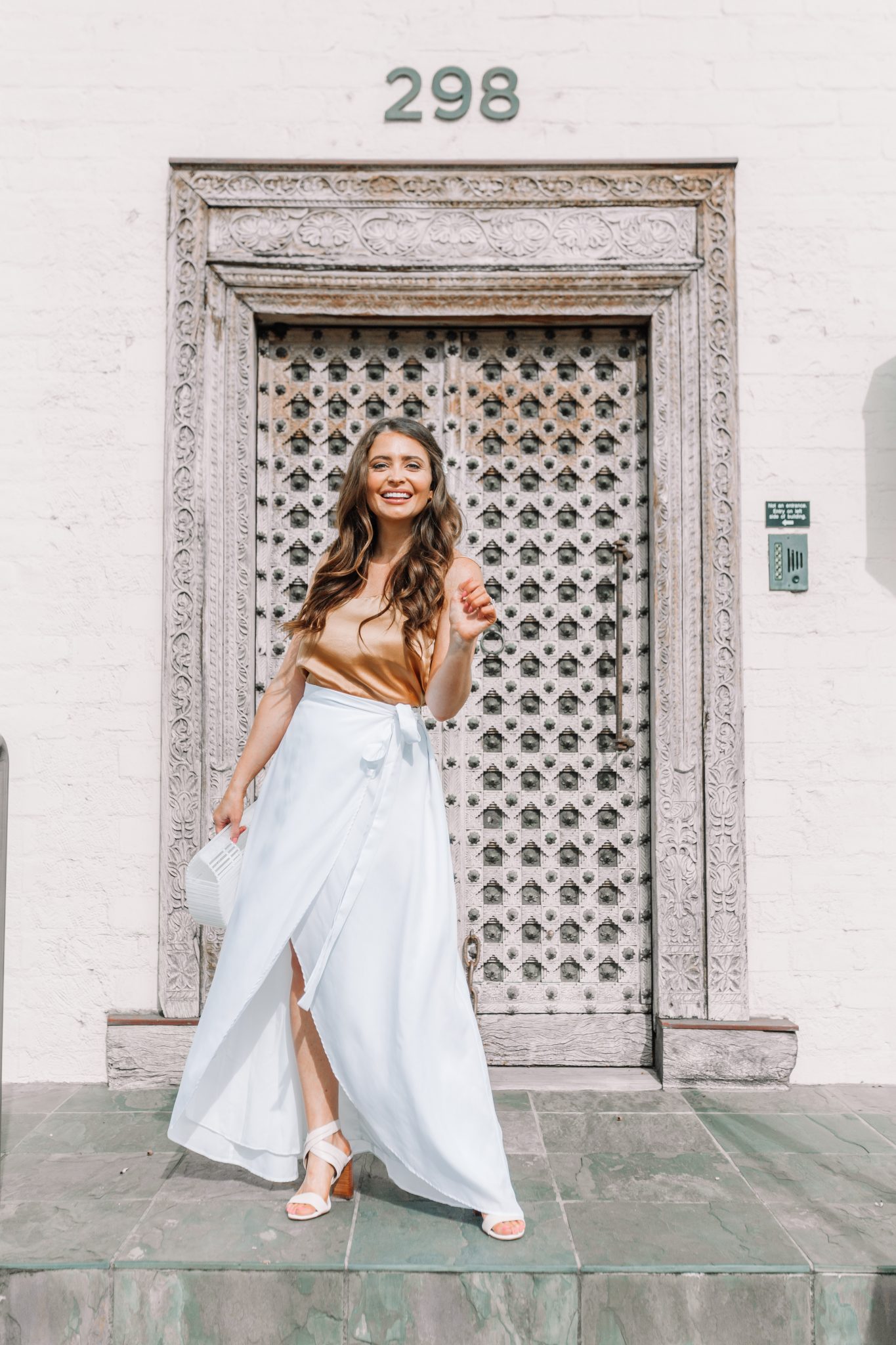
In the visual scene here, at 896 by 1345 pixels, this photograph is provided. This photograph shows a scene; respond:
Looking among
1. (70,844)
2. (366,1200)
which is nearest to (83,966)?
(70,844)

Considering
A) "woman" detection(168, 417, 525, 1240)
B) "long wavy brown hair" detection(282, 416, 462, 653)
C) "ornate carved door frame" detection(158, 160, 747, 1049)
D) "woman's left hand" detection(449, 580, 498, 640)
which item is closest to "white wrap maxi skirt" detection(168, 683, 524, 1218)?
"woman" detection(168, 417, 525, 1240)

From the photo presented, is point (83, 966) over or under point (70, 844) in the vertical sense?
under

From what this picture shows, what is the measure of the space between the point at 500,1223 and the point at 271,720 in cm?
150

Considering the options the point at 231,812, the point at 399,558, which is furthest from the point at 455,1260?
the point at 399,558

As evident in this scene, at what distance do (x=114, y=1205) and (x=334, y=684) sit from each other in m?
1.59

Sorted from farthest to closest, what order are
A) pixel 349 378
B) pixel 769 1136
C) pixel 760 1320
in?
1. pixel 349 378
2. pixel 769 1136
3. pixel 760 1320

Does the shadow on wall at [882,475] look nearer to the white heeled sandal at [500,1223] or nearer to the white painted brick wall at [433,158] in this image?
the white painted brick wall at [433,158]

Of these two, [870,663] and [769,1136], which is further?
[870,663]

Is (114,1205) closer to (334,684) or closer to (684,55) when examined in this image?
(334,684)

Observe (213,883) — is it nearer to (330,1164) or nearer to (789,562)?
(330,1164)

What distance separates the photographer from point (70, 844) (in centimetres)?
412

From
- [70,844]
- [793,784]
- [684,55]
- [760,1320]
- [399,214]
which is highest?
[684,55]

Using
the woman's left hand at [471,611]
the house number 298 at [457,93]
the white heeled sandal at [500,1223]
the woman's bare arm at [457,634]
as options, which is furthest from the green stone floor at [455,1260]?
the house number 298 at [457,93]

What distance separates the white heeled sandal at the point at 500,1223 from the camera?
2.63 m
